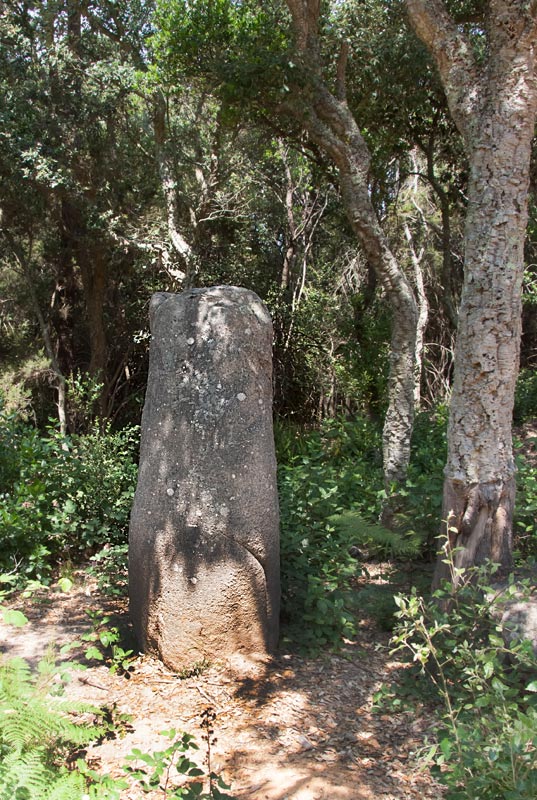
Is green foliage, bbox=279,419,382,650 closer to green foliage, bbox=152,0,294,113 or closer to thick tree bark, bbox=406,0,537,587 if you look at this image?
thick tree bark, bbox=406,0,537,587

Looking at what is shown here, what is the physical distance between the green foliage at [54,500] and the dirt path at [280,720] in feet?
2.89

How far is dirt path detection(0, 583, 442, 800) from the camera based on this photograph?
2670 millimetres

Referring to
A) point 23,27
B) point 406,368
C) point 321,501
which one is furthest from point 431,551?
point 23,27

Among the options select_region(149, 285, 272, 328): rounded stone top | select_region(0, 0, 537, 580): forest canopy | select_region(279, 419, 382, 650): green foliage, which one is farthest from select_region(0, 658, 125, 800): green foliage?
select_region(149, 285, 272, 328): rounded stone top

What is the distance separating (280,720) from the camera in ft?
10.3

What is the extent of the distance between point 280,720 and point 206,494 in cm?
117

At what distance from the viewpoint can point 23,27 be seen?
9.70 meters

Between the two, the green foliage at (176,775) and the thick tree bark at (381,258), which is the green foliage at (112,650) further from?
the thick tree bark at (381,258)

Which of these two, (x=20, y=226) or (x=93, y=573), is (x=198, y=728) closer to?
(x=93, y=573)

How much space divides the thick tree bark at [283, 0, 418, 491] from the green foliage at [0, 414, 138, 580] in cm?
237

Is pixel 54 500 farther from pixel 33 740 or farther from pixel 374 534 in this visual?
pixel 33 740

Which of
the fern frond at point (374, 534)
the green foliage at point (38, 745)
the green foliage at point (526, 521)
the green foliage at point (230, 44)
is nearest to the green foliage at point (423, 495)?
the fern frond at point (374, 534)

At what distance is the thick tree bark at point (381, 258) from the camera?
19.3 feet

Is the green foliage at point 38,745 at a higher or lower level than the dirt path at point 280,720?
higher
